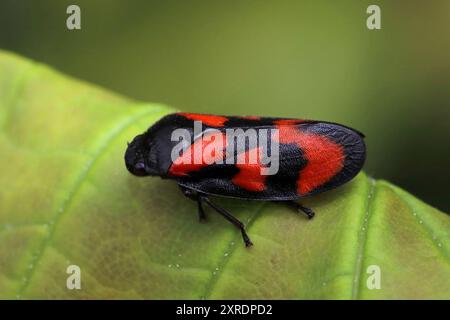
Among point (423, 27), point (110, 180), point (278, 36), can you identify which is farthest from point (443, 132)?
point (110, 180)

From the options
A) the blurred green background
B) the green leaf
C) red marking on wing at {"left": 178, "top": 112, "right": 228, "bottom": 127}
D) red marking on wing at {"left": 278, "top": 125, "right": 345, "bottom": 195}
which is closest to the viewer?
the green leaf

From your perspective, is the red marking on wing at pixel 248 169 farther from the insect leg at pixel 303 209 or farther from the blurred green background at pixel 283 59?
the blurred green background at pixel 283 59

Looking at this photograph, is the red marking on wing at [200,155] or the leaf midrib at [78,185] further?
the red marking on wing at [200,155]

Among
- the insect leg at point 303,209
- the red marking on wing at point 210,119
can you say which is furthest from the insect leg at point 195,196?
the insect leg at point 303,209

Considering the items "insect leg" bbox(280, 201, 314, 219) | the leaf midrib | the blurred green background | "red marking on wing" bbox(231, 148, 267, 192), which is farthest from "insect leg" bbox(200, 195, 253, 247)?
the blurred green background

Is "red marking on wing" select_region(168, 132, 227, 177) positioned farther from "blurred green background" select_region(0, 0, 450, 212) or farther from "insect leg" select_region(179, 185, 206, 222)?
"blurred green background" select_region(0, 0, 450, 212)

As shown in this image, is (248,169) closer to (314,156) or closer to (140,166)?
(314,156)
